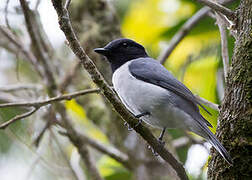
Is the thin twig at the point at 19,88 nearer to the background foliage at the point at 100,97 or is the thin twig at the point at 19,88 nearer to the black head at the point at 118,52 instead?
the background foliage at the point at 100,97

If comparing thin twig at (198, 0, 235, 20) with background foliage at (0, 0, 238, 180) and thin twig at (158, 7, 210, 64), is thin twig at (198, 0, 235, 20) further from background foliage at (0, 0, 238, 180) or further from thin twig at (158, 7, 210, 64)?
thin twig at (158, 7, 210, 64)

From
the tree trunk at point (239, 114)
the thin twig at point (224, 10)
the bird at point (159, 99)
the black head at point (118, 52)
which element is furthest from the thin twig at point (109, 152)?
the thin twig at point (224, 10)

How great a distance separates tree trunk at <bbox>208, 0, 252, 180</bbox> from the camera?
7.85 ft

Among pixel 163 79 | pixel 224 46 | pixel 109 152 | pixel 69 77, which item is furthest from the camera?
pixel 69 77

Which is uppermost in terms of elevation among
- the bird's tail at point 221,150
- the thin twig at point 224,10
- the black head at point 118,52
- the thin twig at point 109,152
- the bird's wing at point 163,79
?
the thin twig at point 224,10

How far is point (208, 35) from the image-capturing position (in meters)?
5.87

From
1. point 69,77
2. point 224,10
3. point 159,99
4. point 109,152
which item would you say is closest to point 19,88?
point 69,77

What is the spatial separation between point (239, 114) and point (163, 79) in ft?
3.49

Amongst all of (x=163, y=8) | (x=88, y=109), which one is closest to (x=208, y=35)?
(x=163, y=8)

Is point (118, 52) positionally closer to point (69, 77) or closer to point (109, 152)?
point (69, 77)

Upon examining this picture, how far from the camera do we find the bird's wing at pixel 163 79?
10.4 feet

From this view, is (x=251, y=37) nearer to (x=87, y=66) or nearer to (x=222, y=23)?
(x=222, y=23)

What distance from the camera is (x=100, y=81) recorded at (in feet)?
8.16

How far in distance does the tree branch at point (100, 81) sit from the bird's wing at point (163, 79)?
0.55 m
